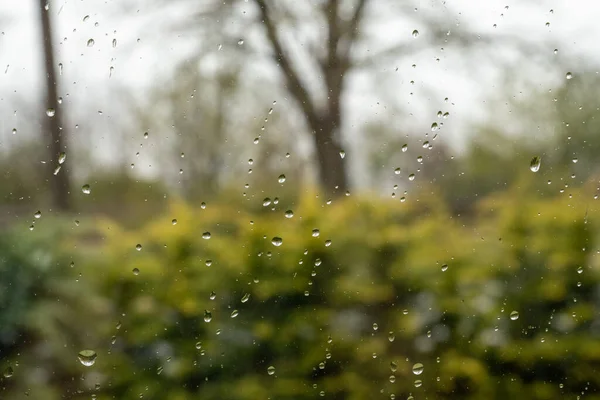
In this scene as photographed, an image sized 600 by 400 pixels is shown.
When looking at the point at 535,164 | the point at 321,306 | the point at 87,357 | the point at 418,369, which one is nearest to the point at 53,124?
the point at 87,357

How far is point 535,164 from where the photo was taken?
1360mm

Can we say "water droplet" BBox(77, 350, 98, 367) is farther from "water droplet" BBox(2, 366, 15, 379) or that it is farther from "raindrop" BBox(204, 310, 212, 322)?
"raindrop" BBox(204, 310, 212, 322)

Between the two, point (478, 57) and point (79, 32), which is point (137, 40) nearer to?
point (79, 32)

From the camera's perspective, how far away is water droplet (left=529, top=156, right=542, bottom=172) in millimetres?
1356

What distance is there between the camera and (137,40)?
1.28m

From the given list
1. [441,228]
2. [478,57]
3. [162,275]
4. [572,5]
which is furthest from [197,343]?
[572,5]

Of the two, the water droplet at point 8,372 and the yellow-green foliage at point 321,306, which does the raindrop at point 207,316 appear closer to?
the yellow-green foliage at point 321,306

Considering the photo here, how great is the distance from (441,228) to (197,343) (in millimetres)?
624

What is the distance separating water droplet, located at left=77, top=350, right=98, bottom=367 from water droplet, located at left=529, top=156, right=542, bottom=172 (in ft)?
3.49

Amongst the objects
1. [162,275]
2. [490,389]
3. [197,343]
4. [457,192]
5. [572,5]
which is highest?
[572,5]

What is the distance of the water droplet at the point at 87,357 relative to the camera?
1280mm

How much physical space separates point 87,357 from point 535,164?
108 centimetres

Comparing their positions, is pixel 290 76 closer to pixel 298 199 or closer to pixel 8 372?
pixel 298 199

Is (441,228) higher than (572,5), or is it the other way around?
(572,5)
